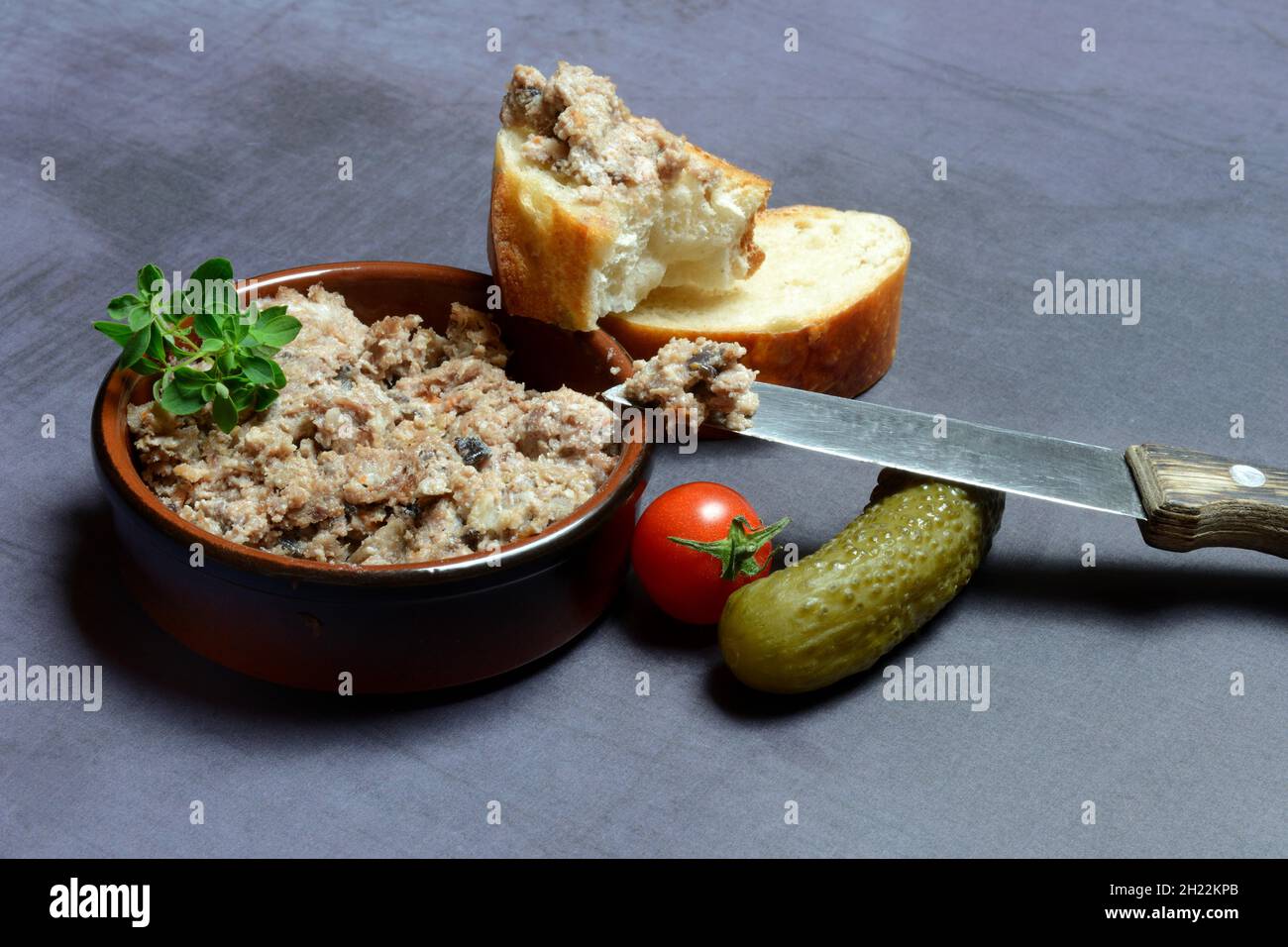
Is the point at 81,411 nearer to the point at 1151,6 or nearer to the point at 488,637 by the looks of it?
the point at 488,637

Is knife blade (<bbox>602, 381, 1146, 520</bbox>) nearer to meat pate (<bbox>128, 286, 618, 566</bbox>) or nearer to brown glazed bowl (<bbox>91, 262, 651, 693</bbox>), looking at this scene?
Answer: meat pate (<bbox>128, 286, 618, 566</bbox>)

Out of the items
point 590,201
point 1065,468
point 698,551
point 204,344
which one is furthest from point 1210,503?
point 204,344

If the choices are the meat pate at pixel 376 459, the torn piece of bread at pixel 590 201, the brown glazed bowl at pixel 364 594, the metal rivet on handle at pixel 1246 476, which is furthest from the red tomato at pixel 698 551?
the metal rivet on handle at pixel 1246 476

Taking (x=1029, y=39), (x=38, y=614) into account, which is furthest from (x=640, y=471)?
(x=1029, y=39)

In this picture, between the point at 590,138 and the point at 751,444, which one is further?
the point at 751,444

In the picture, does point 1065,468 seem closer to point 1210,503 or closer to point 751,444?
point 1210,503
